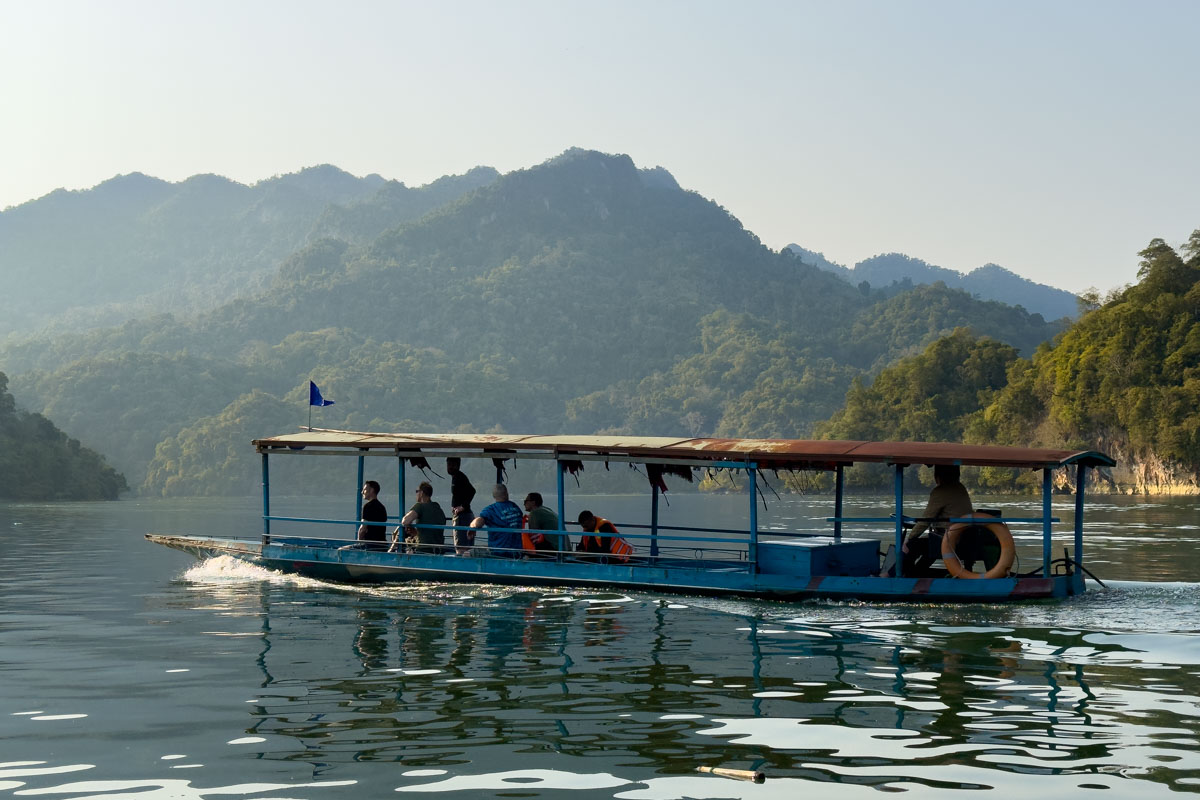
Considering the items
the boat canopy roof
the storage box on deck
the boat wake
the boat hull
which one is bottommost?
the boat wake

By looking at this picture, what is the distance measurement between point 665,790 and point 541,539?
12187 mm

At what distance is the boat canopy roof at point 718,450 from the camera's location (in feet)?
58.3

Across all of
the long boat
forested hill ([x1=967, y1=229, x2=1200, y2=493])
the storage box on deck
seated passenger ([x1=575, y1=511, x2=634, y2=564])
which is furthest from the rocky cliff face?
seated passenger ([x1=575, y1=511, x2=634, y2=564])

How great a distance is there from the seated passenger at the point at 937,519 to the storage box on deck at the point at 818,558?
56cm

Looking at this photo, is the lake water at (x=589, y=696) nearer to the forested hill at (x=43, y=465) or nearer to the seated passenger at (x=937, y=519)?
the seated passenger at (x=937, y=519)

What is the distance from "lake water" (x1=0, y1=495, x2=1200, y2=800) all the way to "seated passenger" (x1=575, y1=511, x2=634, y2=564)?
2.86ft

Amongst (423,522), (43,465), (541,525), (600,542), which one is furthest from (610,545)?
(43,465)

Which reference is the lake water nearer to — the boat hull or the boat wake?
the boat hull

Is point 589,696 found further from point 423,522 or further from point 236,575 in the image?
point 236,575

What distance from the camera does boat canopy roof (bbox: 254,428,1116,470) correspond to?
17.8 m

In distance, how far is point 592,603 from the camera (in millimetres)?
19281

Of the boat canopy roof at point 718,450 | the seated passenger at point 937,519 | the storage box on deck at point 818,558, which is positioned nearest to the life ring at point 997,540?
the seated passenger at point 937,519

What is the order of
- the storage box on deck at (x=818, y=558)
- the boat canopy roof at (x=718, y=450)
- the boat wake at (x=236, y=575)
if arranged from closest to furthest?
the boat canopy roof at (x=718, y=450) → the storage box on deck at (x=818, y=558) → the boat wake at (x=236, y=575)

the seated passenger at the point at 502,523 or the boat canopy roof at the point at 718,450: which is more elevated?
the boat canopy roof at the point at 718,450
